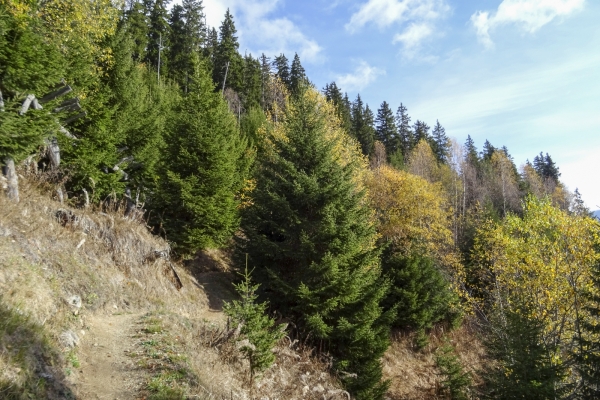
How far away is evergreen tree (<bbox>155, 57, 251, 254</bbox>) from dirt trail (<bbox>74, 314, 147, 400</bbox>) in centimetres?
563

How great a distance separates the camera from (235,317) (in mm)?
7848

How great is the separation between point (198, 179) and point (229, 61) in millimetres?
36515

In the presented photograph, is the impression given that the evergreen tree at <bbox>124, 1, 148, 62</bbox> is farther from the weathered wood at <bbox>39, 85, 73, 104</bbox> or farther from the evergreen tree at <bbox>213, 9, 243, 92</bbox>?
the weathered wood at <bbox>39, 85, 73, 104</bbox>

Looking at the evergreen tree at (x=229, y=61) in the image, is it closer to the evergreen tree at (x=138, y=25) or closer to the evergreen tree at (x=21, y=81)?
the evergreen tree at (x=138, y=25)

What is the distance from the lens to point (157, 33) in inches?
1699

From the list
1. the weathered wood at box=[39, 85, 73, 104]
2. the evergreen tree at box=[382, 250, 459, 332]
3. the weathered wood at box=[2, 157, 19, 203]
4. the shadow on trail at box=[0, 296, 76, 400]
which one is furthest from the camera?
the evergreen tree at box=[382, 250, 459, 332]

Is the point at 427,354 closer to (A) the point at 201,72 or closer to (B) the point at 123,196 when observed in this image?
(B) the point at 123,196

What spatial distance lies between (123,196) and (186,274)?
13.6ft

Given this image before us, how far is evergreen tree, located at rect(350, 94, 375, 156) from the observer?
54.4 metres

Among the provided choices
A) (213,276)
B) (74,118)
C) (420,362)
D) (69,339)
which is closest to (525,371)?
(420,362)

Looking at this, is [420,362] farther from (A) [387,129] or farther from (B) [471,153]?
(B) [471,153]

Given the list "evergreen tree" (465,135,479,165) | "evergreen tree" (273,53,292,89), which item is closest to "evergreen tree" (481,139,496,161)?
"evergreen tree" (465,135,479,165)

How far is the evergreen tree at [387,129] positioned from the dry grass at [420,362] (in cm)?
4023

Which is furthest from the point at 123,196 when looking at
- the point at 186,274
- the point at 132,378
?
the point at 132,378
